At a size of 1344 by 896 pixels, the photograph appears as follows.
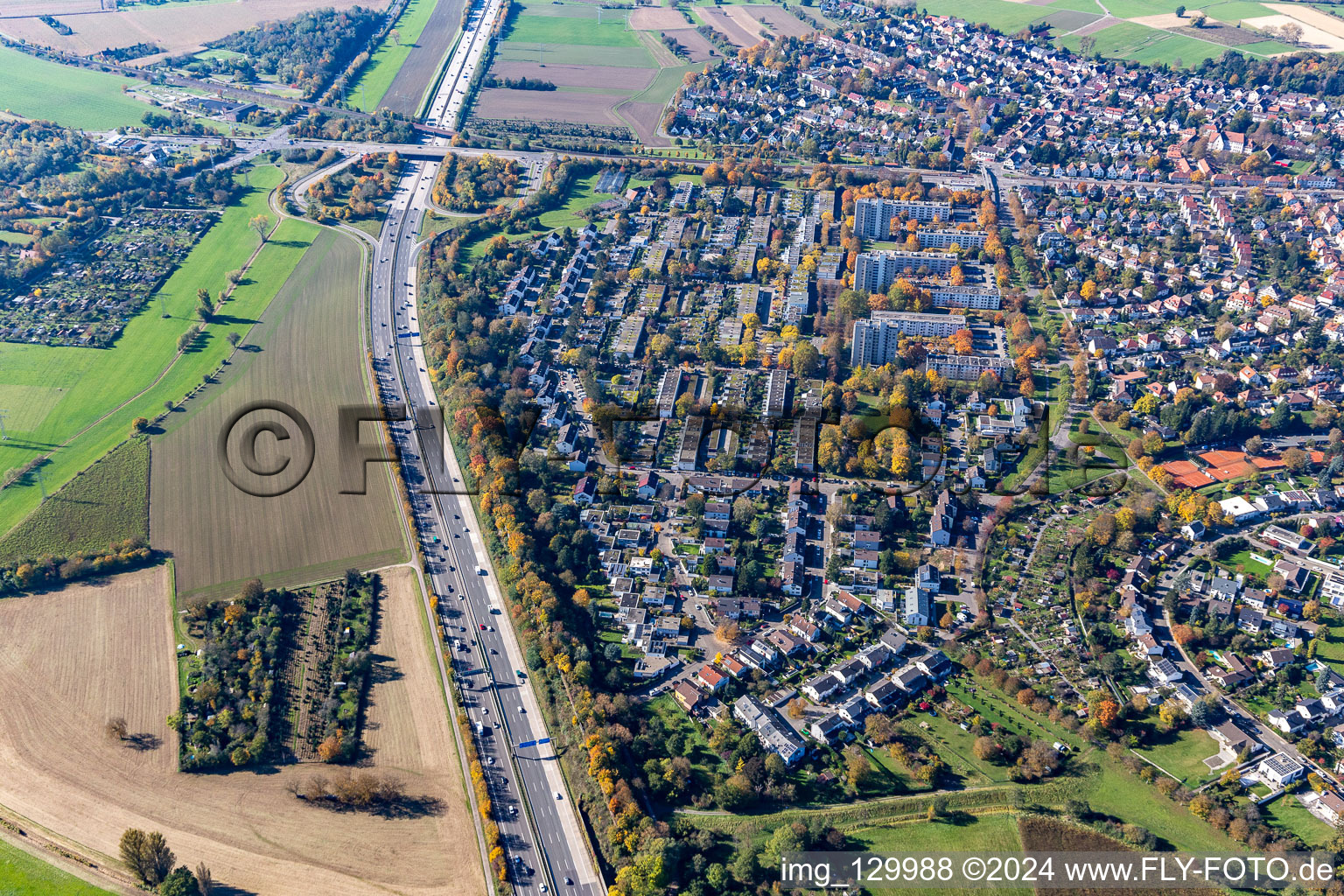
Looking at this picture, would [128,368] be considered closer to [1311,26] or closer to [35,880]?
[35,880]

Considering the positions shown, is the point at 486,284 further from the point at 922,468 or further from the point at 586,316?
the point at 922,468

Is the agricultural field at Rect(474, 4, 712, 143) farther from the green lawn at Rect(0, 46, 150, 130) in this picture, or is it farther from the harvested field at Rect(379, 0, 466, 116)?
the green lawn at Rect(0, 46, 150, 130)

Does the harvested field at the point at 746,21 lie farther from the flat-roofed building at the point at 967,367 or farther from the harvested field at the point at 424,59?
the flat-roofed building at the point at 967,367

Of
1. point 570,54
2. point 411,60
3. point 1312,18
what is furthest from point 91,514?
point 1312,18

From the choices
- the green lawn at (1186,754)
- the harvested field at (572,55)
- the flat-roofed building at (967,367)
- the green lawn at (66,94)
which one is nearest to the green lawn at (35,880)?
the green lawn at (1186,754)

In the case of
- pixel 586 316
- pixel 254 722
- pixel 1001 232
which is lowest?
pixel 254 722

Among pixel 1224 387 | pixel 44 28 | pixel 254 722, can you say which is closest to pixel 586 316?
pixel 254 722

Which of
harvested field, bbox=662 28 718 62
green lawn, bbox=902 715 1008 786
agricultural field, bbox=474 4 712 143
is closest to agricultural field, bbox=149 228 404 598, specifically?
green lawn, bbox=902 715 1008 786
